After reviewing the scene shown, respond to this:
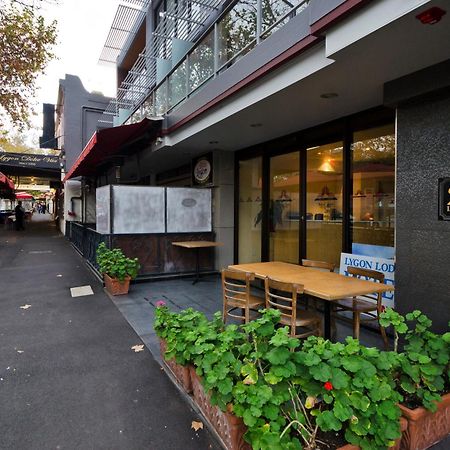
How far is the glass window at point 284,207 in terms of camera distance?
6.61 m

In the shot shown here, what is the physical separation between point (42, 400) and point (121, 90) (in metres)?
11.5

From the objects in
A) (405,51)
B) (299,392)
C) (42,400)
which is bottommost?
(42,400)

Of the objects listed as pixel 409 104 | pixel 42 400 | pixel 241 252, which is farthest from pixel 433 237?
pixel 241 252

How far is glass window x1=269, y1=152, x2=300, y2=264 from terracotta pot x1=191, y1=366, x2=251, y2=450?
14.0 feet

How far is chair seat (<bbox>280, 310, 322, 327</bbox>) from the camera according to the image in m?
3.45

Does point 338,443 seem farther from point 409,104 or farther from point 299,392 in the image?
point 409,104

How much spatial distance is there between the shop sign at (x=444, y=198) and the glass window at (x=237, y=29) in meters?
3.29

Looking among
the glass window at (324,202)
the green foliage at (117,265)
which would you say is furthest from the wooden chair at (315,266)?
the green foliage at (117,265)

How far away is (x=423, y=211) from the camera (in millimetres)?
3443

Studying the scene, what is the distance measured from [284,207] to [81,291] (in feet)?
14.7

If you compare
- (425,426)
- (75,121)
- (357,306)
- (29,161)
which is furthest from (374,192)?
(29,161)

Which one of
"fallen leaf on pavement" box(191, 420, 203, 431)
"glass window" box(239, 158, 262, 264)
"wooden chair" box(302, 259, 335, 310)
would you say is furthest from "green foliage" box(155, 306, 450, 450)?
"glass window" box(239, 158, 262, 264)

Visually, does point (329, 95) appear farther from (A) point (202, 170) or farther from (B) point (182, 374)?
(A) point (202, 170)

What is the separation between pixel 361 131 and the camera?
207 inches
